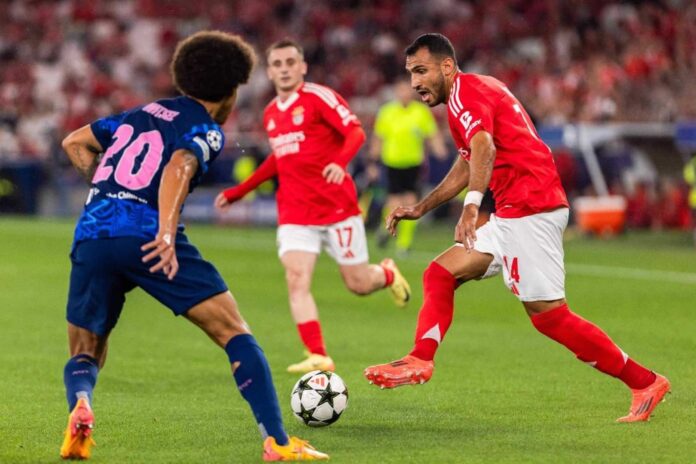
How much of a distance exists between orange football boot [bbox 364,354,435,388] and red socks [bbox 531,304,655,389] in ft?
2.33

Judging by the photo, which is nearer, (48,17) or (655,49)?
(655,49)

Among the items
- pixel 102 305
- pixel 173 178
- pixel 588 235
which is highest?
pixel 173 178

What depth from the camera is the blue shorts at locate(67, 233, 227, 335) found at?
611 cm

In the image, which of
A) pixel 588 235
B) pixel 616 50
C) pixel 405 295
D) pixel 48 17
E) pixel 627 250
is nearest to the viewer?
pixel 405 295

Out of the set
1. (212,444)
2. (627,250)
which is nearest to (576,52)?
(627,250)

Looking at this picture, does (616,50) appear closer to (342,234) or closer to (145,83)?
(145,83)

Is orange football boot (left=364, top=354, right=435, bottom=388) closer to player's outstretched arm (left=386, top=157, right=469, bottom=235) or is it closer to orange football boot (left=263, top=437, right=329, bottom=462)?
player's outstretched arm (left=386, top=157, right=469, bottom=235)

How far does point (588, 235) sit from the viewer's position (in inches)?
910

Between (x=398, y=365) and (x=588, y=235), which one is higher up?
(x=398, y=365)

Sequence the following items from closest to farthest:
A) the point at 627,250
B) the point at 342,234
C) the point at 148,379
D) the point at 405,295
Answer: the point at 148,379 → the point at 342,234 → the point at 405,295 → the point at 627,250

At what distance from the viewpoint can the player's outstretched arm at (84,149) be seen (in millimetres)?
6465

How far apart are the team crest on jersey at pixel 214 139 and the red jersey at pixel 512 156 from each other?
5.13 ft

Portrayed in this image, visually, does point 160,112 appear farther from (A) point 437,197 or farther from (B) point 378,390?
(B) point 378,390

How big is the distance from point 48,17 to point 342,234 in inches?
1188
